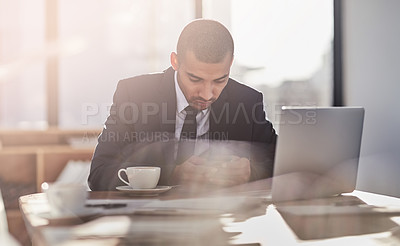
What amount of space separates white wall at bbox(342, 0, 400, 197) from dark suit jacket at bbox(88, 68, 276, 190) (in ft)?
3.18

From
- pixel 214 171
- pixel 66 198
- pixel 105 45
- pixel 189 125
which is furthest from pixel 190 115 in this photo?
pixel 105 45

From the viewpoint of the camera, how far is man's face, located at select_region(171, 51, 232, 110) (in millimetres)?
2115

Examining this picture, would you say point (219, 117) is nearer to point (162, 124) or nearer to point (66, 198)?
point (162, 124)

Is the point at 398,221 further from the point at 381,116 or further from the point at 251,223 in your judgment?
the point at 381,116

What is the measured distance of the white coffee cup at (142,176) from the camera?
1.64 metres

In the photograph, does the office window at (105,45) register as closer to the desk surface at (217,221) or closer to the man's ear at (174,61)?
the man's ear at (174,61)

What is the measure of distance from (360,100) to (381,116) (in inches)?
12.9

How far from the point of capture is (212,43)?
2123mm

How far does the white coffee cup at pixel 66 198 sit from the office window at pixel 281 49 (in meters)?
2.56

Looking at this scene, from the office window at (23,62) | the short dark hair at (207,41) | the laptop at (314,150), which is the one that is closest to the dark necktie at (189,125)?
the short dark hair at (207,41)

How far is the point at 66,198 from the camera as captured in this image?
4.27 ft

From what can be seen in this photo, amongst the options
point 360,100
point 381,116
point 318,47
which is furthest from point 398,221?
point 318,47

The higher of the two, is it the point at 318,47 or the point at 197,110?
the point at 318,47

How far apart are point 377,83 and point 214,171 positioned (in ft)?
5.62
